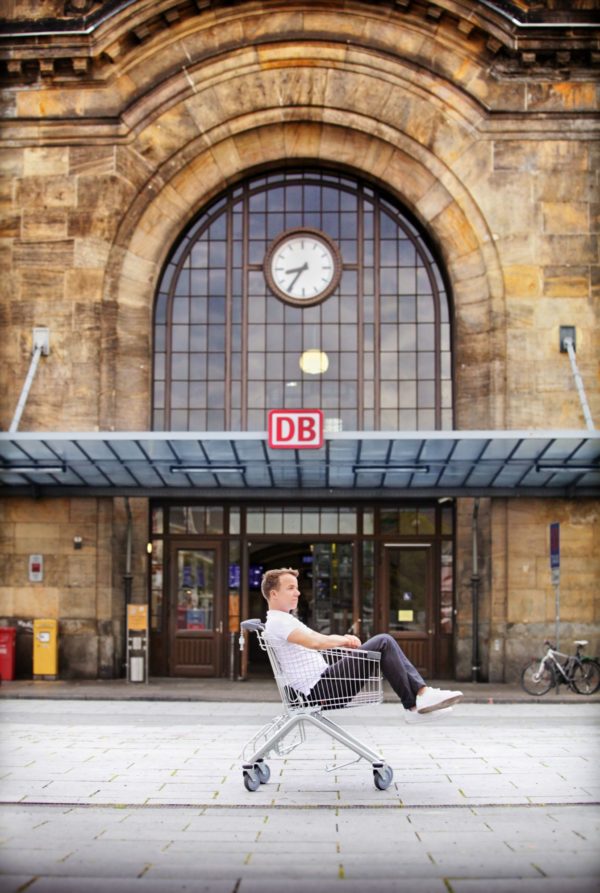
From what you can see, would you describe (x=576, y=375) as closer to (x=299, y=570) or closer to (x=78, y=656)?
(x=299, y=570)

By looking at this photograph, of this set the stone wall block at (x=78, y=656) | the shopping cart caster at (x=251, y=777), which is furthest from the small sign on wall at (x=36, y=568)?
the shopping cart caster at (x=251, y=777)

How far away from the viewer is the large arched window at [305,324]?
25.0m

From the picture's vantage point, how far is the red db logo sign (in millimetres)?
20328

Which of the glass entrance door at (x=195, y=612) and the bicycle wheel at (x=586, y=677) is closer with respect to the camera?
the bicycle wheel at (x=586, y=677)

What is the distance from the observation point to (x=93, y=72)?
2441 cm

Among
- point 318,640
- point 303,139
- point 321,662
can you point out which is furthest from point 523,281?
point 318,640

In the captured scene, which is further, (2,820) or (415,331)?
(415,331)

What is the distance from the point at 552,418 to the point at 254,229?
743 cm

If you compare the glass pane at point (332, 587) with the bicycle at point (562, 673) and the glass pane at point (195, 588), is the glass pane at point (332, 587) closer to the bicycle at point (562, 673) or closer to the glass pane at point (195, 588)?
the glass pane at point (195, 588)

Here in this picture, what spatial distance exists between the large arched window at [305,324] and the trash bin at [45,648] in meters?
4.69

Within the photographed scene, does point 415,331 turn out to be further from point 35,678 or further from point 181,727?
point 181,727

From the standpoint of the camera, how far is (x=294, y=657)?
377 inches

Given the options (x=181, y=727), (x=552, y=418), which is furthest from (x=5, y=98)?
(x=181, y=727)

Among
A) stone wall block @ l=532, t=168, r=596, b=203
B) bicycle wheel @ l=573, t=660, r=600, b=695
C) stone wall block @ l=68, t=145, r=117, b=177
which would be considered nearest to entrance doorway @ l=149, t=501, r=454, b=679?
bicycle wheel @ l=573, t=660, r=600, b=695
